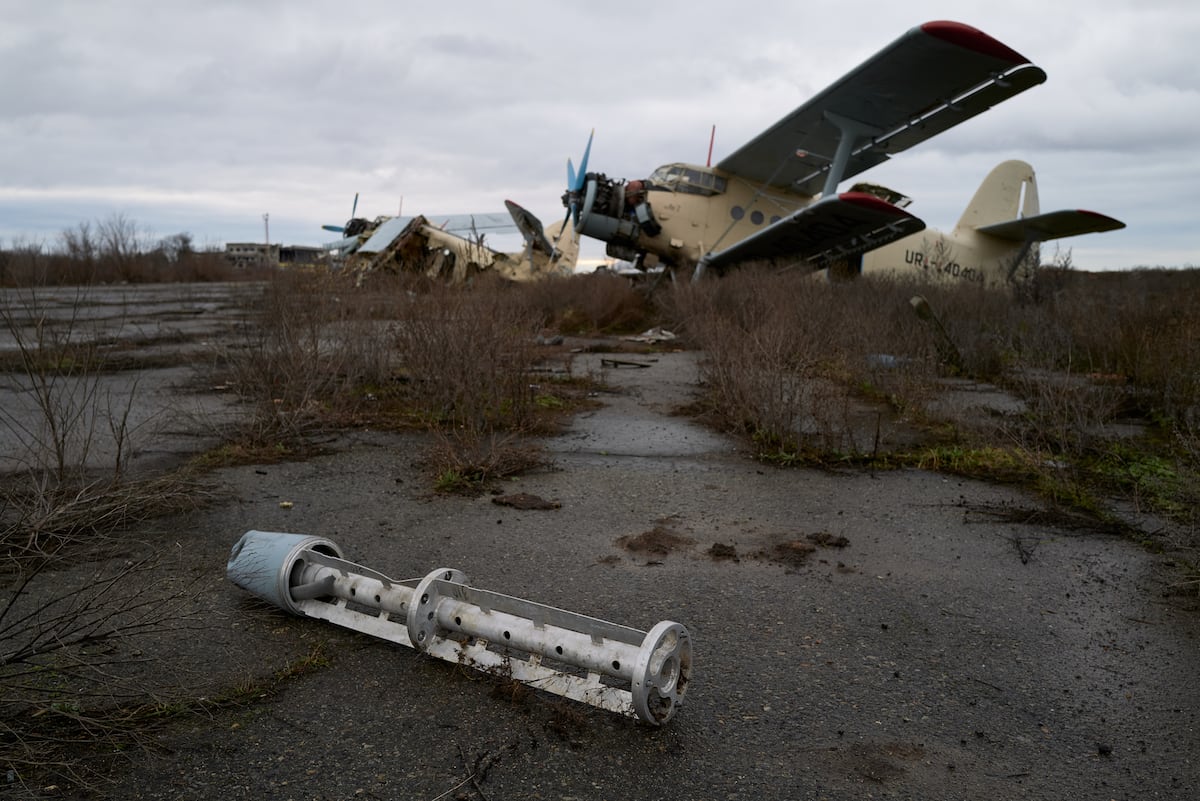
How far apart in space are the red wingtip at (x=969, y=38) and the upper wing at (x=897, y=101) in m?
0.01

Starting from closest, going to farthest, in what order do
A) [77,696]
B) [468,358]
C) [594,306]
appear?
[77,696]
[468,358]
[594,306]

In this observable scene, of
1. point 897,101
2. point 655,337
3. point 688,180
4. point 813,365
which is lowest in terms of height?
point 655,337

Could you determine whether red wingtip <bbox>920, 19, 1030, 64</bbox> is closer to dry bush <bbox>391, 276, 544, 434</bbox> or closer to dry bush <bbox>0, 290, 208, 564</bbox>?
dry bush <bbox>391, 276, 544, 434</bbox>

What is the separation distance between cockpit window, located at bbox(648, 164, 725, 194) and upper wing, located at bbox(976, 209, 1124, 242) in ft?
26.2

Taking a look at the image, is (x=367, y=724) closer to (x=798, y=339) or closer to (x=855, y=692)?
(x=855, y=692)

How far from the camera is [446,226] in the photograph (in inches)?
1169

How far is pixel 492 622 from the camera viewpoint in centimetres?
284

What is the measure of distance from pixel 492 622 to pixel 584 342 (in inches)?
526

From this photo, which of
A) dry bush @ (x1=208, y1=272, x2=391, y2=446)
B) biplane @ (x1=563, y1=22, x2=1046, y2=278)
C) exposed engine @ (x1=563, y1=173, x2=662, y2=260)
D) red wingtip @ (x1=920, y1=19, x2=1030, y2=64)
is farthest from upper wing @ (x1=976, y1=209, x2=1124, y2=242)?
dry bush @ (x1=208, y1=272, x2=391, y2=446)

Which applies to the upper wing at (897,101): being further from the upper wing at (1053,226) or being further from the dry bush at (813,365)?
the upper wing at (1053,226)

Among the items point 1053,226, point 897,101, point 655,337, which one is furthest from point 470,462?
point 1053,226

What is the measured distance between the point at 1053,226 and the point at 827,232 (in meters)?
7.70

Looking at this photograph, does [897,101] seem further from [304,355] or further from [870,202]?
[304,355]

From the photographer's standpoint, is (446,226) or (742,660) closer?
(742,660)
